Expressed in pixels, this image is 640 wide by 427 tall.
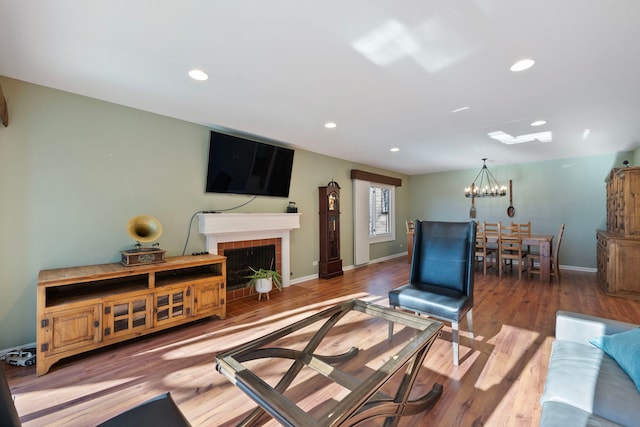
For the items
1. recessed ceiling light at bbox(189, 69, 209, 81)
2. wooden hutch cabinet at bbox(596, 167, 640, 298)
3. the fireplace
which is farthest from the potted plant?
wooden hutch cabinet at bbox(596, 167, 640, 298)

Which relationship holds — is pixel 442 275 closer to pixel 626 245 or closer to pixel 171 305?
pixel 171 305

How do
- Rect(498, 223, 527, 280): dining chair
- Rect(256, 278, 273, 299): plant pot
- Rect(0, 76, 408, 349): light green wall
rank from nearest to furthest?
Rect(0, 76, 408, 349): light green wall → Rect(256, 278, 273, 299): plant pot → Rect(498, 223, 527, 280): dining chair

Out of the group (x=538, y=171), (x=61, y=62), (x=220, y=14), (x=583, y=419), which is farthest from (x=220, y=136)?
(x=538, y=171)

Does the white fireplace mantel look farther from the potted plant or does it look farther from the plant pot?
the plant pot

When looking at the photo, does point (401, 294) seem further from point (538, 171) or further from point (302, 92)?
point (538, 171)

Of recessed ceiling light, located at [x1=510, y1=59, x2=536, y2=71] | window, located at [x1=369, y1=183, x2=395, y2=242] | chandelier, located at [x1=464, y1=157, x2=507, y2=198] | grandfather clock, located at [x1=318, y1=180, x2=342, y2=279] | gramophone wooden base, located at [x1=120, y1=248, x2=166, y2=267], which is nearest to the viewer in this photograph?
recessed ceiling light, located at [x1=510, y1=59, x2=536, y2=71]

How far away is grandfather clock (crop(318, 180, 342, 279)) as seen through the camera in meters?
4.97

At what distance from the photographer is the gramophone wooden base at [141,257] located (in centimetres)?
255

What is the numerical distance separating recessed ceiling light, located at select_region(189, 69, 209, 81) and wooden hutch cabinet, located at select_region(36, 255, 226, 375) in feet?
5.81

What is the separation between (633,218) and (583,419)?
4.30 metres

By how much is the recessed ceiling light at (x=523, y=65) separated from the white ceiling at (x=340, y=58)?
4cm

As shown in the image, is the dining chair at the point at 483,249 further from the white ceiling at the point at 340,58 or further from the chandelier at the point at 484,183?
the white ceiling at the point at 340,58

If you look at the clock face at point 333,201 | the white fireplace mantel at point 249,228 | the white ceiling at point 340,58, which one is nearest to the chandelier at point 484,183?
the white ceiling at point 340,58

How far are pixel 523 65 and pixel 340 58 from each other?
56.2 inches
